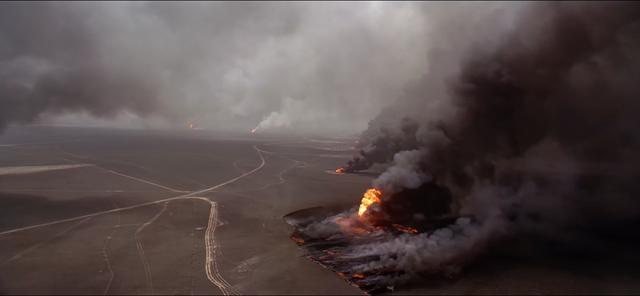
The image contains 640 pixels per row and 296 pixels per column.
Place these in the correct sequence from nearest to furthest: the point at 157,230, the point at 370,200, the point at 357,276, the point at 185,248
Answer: the point at 357,276 → the point at 185,248 → the point at 157,230 → the point at 370,200

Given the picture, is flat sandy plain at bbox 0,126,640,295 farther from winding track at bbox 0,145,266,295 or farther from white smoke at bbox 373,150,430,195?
white smoke at bbox 373,150,430,195

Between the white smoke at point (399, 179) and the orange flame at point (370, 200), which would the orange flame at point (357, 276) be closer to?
the orange flame at point (370, 200)

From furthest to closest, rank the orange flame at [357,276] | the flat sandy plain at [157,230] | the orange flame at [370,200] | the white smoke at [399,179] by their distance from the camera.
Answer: the white smoke at [399,179]
the orange flame at [370,200]
the orange flame at [357,276]
the flat sandy plain at [157,230]

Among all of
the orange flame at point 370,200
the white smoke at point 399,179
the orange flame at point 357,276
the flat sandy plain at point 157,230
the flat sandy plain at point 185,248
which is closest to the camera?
the flat sandy plain at point 185,248

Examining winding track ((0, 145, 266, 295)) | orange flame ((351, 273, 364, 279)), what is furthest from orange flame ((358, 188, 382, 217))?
winding track ((0, 145, 266, 295))

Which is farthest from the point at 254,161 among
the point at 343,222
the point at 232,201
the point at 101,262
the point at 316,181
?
the point at 101,262

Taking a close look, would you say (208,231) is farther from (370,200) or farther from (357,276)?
(370,200)

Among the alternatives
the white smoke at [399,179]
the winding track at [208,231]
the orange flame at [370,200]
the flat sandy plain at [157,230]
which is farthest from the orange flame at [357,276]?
the white smoke at [399,179]

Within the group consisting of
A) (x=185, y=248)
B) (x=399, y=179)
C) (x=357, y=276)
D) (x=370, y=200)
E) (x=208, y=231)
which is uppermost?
(x=399, y=179)

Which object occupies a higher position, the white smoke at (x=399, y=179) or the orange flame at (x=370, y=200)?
the white smoke at (x=399, y=179)

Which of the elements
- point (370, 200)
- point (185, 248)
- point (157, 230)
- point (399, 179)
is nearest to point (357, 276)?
point (370, 200)

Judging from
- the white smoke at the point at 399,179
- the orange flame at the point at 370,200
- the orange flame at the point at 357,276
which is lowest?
the orange flame at the point at 357,276
